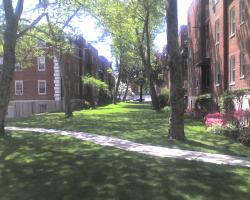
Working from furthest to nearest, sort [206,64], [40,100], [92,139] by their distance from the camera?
Result: [40,100] < [206,64] < [92,139]

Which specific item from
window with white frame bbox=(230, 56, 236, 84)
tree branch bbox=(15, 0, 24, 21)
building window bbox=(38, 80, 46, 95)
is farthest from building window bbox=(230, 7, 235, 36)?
building window bbox=(38, 80, 46, 95)

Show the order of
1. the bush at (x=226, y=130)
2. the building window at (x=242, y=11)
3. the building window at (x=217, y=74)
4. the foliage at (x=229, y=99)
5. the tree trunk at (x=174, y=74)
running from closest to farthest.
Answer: the tree trunk at (x=174, y=74), the bush at (x=226, y=130), the foliage at (x=229, y=99), the building window at (x=242, y=11), the building window at (x=217, y=74)

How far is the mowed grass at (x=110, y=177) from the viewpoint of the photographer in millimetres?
8266

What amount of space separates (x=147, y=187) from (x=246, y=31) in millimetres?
17682

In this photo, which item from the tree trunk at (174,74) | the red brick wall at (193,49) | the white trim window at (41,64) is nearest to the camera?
the tree trunk at (174,74)

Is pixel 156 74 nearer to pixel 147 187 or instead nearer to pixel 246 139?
pixel 246 139

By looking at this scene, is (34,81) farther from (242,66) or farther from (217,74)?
(242,66)

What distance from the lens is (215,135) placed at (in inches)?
682

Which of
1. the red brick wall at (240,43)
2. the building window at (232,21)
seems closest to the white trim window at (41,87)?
the red brick wall at (240,43)

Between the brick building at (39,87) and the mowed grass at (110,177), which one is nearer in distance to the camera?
the mowed grass at (110,177)

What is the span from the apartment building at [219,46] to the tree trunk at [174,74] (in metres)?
8.63

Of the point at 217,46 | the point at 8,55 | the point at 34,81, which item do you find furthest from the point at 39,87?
the point at 8,55

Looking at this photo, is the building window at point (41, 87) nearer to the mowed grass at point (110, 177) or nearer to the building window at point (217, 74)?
the building window at point (217, 74)

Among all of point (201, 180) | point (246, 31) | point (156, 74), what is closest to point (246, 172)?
point (201, 180)
